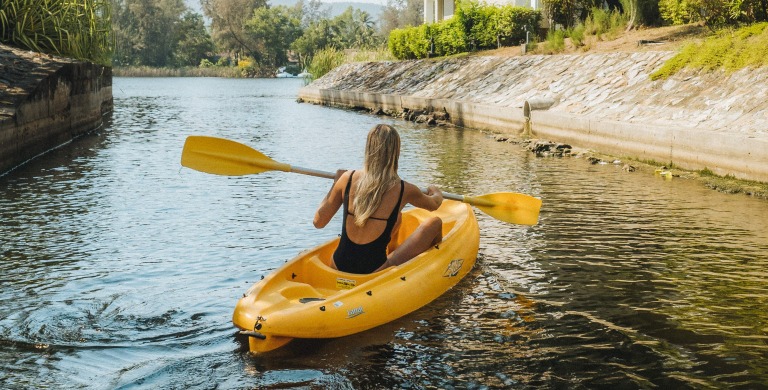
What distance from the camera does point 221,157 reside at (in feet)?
27.3

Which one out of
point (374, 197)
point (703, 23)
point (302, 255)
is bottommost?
point (302, 255)

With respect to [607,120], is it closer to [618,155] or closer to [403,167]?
[618,155]

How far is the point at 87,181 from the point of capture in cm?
1387

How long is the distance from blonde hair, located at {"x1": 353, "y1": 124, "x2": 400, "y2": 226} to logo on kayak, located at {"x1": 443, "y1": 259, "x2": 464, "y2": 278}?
43.8 inches

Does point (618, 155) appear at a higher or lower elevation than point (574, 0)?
lower

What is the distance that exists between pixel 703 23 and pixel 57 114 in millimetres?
13973

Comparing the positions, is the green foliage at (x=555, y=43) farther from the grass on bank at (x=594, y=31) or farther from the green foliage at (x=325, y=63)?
the green foliage at (x=325, y=63)

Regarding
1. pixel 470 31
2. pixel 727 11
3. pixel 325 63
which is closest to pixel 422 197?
pixel 727 11

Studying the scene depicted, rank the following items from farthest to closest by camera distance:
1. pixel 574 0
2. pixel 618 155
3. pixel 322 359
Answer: pixel 574 0, pixel 618 155, pixel 322 359

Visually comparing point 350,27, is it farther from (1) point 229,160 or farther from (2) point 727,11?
(1) point 229,160

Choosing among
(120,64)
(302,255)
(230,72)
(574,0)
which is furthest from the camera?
(120,64)

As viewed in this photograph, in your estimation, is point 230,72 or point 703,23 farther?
point 230,72

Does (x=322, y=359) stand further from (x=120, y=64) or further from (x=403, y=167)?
(x=120, y=64)

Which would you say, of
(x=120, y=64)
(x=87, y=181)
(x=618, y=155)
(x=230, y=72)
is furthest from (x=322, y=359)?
(x=120, y=64)
